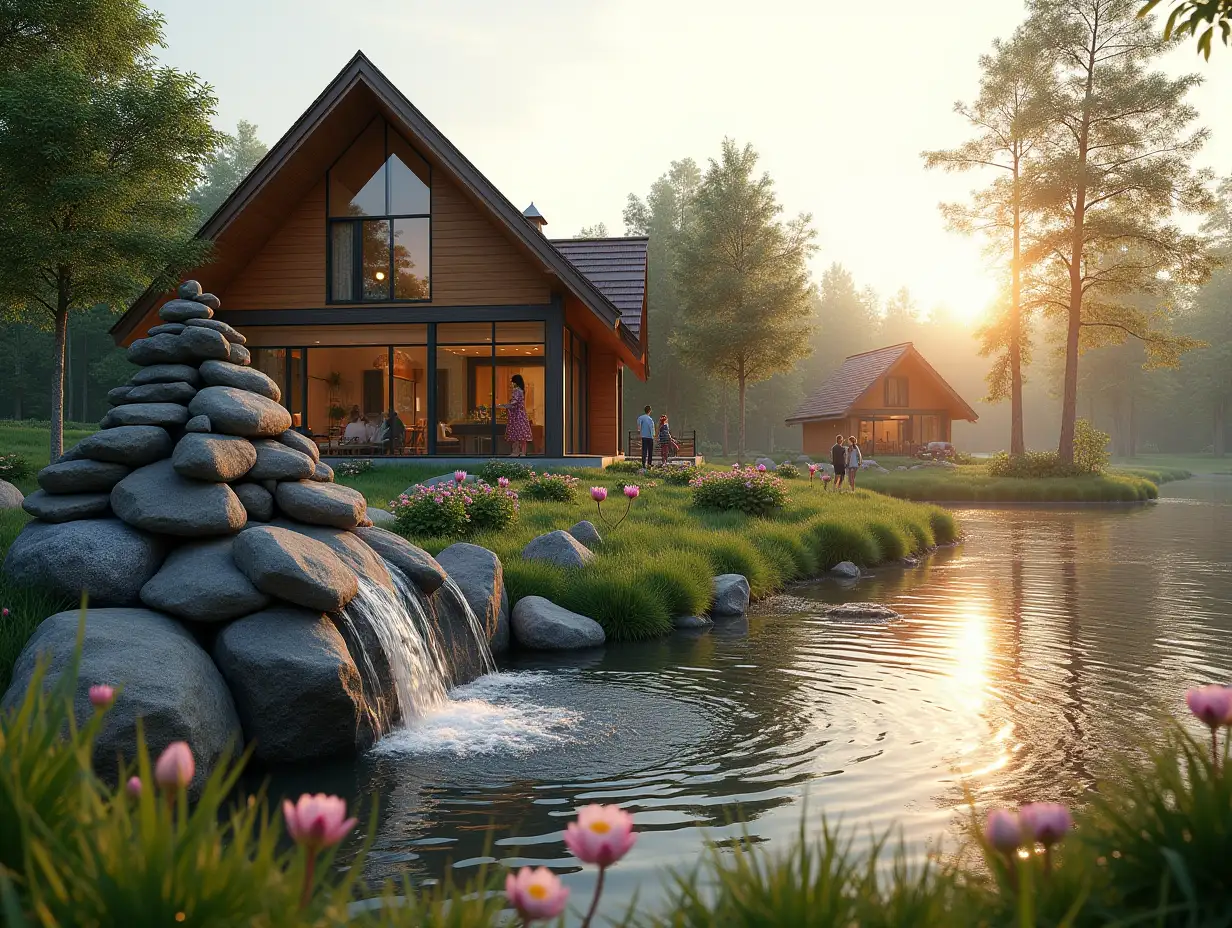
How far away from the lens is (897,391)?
178 ft

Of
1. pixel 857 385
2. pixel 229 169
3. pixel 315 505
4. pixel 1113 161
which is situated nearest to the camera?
pixel 315 505

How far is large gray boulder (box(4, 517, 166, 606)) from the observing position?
664 cm

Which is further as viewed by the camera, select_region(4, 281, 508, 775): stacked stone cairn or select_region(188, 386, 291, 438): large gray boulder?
select_region(188, 386, 291, 438): large gray boulder

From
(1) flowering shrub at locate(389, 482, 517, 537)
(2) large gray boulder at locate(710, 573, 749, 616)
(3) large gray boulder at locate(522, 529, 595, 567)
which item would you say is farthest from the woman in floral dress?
(2) large gray boulder at locate(710, 573, 749, 616)

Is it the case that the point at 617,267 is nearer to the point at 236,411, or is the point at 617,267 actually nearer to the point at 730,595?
the point at 730,595

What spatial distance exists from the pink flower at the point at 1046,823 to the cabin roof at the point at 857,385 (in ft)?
165

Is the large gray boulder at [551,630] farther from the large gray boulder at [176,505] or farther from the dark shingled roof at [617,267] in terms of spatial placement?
the dark shingled roof at [617,267]

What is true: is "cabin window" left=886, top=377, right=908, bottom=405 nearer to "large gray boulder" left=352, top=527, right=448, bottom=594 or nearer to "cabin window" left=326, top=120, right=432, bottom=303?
"cabin window" left=326, top=120, right=432, bottom=303

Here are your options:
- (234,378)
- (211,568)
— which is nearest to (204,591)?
(211,568)

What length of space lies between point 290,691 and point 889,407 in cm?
5043

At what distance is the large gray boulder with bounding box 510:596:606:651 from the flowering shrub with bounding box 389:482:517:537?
2.62 m

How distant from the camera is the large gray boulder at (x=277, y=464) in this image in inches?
310

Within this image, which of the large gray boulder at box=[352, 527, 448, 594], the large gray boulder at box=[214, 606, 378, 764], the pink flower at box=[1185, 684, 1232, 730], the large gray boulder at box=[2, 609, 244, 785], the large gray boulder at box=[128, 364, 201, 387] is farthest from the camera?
the large gray boulder at box=[352, 527, 448, 594]

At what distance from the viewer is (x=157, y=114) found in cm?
1992
